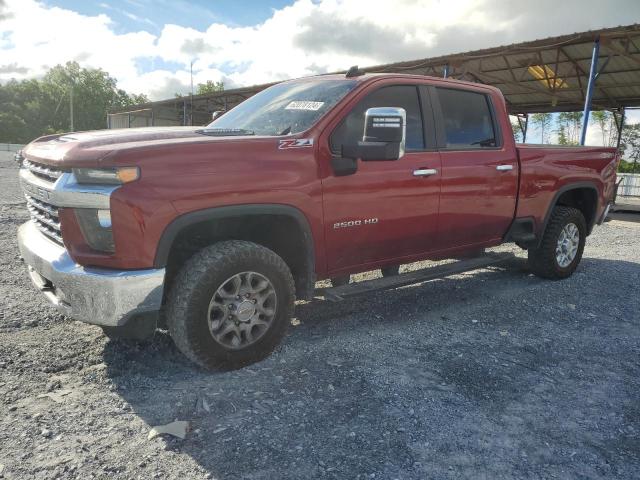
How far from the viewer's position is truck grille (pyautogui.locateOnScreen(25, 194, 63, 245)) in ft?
9.81

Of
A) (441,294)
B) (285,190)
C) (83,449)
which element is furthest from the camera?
(441,294)

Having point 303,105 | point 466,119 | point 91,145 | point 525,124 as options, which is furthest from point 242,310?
point 525,124

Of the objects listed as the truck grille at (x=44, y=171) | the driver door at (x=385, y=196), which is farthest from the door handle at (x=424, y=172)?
the truck grille at (x=44, y=171)

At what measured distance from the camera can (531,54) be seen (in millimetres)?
14445

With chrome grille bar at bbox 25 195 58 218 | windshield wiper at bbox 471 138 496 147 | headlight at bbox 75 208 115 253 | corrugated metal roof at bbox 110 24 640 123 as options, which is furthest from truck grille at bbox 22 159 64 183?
corrugated metal roof at bbox 110 24 640 123

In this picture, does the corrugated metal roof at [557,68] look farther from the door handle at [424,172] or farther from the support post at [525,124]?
the door handle at [424,172]

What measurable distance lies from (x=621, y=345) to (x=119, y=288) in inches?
143

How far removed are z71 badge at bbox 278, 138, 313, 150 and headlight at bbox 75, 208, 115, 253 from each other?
1.15 metres

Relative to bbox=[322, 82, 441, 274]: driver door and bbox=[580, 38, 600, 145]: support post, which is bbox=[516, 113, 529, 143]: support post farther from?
bbox=[322, 82, 441, 274]: driver door

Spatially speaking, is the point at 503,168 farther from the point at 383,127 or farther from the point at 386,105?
the point at 383,127

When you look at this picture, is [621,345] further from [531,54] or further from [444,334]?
[531,54]

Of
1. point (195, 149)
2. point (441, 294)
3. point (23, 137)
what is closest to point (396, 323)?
point (441, 294)

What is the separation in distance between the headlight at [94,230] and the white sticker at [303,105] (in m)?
1.68

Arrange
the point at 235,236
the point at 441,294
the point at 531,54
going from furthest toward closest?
the point at 531,54, the point at 441,294, the point at 235,236
